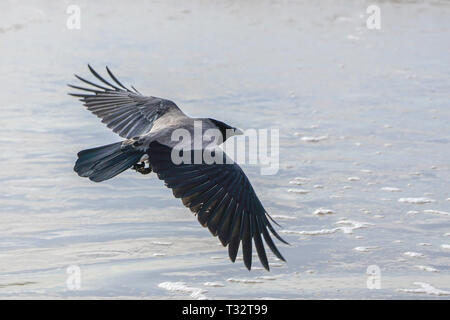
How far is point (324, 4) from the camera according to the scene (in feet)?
50.2

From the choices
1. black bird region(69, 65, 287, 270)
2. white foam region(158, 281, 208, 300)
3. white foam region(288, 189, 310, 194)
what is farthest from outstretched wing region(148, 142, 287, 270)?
white foam region(288, 189, 310, 194)

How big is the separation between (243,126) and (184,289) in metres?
3.63

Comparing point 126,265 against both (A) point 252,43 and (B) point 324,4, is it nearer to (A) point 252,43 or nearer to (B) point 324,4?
(A) point 252,43

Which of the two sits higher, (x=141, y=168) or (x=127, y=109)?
(x=127, y=109)

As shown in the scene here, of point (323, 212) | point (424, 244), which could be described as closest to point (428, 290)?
point (424, 244)

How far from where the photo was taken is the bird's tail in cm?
557

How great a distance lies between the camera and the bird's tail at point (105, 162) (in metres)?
5.57

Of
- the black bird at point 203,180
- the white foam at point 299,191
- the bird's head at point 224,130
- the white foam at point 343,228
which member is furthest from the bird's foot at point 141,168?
the white foam at point 299,191

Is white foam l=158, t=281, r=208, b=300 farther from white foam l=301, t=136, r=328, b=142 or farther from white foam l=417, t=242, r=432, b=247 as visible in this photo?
white foam l=301, t=136, r=328, b=142

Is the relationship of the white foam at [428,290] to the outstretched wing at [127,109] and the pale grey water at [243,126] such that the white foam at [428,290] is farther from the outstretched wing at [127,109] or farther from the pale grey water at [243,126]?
the outstretched wing at [127,109]

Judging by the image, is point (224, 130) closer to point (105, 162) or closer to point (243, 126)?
point (105, 162)

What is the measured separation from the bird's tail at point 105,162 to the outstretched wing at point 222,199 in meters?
0.21

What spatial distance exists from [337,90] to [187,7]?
18.0 feet

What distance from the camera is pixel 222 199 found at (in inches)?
205
